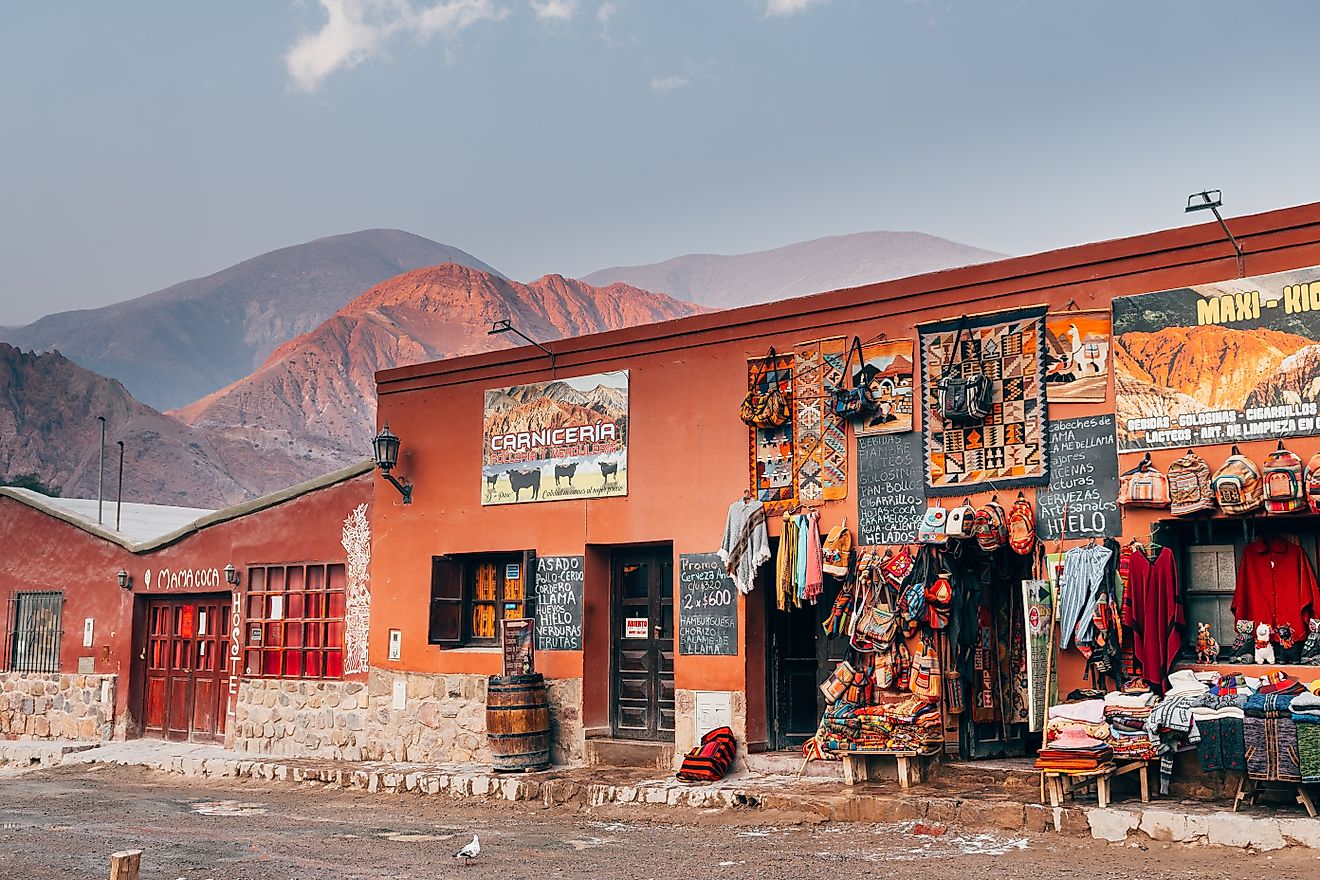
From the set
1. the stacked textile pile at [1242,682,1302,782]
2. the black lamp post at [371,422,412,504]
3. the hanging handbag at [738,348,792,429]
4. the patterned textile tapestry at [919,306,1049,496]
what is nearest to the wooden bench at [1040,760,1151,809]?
the stacked textile pile at [1242,682,1302,782]

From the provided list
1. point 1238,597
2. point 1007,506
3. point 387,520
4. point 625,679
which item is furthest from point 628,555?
point 1238,597

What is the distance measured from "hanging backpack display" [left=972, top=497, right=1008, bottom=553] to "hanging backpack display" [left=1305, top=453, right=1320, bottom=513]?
2.37 m

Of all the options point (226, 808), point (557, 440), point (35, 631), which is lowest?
point (226, 808)

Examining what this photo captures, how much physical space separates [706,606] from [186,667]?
30.9 ft

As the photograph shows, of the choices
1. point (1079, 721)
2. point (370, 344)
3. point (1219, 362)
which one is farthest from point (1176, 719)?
point (370, 344)

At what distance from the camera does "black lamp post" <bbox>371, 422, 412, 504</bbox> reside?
605 inches

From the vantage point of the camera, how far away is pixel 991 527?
10.6 metres

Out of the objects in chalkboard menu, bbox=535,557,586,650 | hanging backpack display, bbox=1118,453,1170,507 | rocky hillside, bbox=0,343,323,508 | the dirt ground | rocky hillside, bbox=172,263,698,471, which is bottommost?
the dirt ground

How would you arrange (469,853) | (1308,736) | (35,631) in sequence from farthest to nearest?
(35,631) → (469,853) → (1308,736)

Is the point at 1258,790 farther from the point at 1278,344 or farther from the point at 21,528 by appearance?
the point at 21,528

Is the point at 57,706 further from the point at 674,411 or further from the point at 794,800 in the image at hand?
the point at 794,800

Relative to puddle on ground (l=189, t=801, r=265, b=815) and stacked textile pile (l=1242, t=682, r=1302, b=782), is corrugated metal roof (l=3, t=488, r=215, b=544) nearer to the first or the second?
puddle on ground (l=189, t=801, r=265, b=815)

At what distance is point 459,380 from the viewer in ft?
50.3

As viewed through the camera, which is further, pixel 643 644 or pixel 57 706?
pixel 57 706
